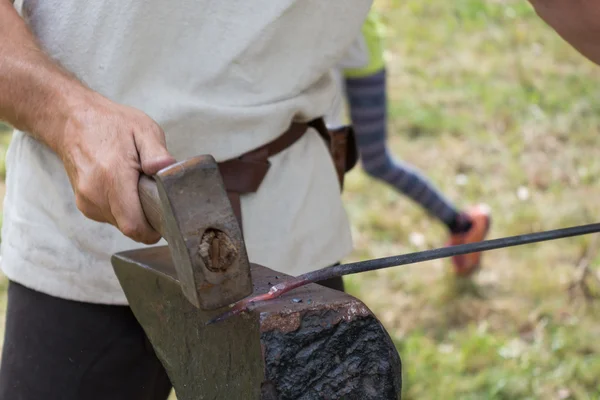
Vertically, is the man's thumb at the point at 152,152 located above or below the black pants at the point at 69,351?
above

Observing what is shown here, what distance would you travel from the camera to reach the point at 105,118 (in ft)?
3.79

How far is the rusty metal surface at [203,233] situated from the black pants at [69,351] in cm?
56

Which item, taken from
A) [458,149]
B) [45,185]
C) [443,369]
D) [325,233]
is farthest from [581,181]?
[45,185]

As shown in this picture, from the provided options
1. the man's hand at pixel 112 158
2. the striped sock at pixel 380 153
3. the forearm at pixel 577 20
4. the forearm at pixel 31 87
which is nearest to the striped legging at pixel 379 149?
the striped sock at pixel 380 153

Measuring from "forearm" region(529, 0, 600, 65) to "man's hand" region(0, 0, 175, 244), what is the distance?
83 centimetres

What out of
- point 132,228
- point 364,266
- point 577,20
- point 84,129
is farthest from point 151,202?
point 577,20

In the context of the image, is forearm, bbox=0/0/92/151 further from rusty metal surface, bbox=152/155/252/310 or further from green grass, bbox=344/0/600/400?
green grass, bbox=344/0/600/400

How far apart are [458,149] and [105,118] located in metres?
3.66

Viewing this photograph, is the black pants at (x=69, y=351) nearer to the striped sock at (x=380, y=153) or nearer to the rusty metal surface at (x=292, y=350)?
the rusty metal surface at (x=292, y=350)

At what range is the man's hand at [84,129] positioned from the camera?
1.08m

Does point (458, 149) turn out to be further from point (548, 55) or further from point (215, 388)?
point (215, 388)

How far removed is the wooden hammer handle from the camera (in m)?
1.02

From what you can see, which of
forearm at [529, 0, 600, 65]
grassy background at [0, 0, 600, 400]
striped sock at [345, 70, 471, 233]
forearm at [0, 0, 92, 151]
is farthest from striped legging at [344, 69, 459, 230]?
forearm at [0, 0, 92, 151]

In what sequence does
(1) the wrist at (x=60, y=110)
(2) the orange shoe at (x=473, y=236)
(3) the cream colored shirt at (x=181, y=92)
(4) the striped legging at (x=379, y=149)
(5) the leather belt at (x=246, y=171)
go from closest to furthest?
(1) the wrist at (x=60, y=110) → (3) the cream colored shirt at (x=181, y=92) → (5) the leather belt at (x=246, y=171) → (4) the striped legging at (x=379, y=149) → (2) the orange shoe at (x=473, y=236)
